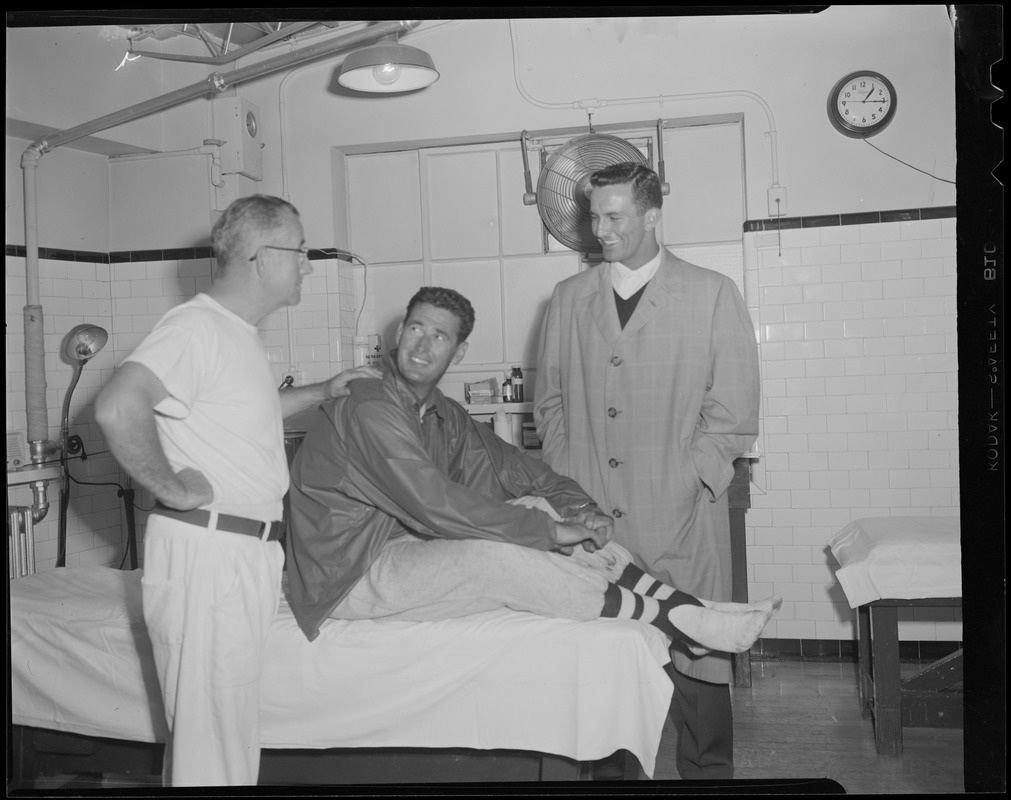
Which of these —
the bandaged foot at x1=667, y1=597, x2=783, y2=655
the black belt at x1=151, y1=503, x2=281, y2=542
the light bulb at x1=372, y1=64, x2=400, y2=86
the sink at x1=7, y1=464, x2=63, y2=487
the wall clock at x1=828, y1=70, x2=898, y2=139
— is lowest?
the bandaged foot at x1=667, y1=597, x2=783, y2=655

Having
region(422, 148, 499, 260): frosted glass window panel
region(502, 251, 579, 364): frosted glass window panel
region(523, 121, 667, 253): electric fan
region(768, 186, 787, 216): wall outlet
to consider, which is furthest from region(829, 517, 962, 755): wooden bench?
region(422, 148, 499, 260): frosted glass window panel

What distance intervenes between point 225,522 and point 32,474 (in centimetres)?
87

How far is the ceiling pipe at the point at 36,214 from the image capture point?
9.07ft

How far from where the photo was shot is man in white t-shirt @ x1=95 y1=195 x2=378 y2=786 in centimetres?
226

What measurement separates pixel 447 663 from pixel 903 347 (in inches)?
65.2

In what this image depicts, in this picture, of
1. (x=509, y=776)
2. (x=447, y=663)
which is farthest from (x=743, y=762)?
(x=447, y=663)

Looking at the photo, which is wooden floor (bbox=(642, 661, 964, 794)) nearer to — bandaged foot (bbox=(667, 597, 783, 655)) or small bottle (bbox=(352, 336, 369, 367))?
bandaged foot (bbox=(667, 597, 783, 655))

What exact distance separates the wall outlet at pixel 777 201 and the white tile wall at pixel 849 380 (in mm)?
67

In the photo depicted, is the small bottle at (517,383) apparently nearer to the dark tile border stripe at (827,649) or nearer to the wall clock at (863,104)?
the dark tile border stripe at (827,649)

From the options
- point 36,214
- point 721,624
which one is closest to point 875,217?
point 721,624

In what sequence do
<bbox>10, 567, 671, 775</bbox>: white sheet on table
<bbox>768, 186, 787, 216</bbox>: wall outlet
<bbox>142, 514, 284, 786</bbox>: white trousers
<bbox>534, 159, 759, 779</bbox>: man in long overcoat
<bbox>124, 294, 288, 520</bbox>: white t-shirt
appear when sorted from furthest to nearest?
<bbox>768, 186, 787, 216</bbox>: wall outlet
<bbox>534, 159, 759, 779</bbox>: man in long overcoat
<bbox>10, 567, 671, 775</bbox>: white sheet on table
<bbox>142, 514, 284, 786</bbox>: white trousers
<bbox>124, 294, 288, 520</bbox>: white t-shirt

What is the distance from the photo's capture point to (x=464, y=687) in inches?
101

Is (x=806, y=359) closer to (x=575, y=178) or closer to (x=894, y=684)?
(x=575, y=178)

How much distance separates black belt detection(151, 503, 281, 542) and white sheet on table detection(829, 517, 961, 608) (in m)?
1.71
